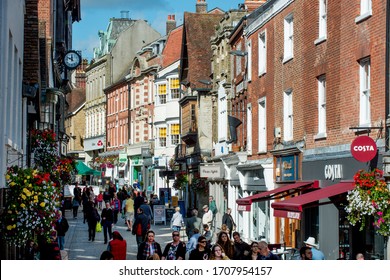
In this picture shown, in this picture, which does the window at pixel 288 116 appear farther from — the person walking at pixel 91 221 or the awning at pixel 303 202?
the awning at pixel 303 202

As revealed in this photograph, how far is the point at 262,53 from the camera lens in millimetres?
38250

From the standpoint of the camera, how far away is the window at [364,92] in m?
24.0

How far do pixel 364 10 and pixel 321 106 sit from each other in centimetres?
474

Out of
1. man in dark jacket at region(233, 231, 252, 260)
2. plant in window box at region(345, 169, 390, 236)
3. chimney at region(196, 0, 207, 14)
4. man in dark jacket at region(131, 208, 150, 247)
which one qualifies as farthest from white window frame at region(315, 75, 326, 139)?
chimney at region(196, 0, 207, 14)

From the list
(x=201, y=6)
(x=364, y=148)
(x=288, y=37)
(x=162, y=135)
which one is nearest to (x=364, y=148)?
(x=364, y=148)

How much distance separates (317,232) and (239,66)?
55.2ft

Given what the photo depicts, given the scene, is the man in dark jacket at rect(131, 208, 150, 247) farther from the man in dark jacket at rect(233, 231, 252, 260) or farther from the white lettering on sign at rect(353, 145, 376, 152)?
the white lettering on sign at rect(353, 145, 376, 152)

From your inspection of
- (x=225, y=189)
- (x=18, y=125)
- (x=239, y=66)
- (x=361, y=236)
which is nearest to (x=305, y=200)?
(x=361, y=236)


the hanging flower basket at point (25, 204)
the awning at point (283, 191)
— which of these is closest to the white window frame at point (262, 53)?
the awning at point (283, 191)

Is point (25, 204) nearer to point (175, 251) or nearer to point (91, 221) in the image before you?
point (175, 251)

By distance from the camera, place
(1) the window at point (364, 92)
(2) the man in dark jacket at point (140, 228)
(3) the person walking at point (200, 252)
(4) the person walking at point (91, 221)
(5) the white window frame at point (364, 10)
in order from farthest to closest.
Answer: (4) the person walking at point (91, 221) → (2) the man in dark jacket at point (140, 228) → (1) the window at point (364, 92) → (5) the white window frame at point (364, 10) → (3) the person walking at point (200, 252)

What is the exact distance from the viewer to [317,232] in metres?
29.2

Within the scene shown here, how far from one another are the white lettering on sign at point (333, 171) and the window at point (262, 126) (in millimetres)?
10481

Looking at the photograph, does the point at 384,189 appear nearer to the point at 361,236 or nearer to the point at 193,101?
the point at 361,236
